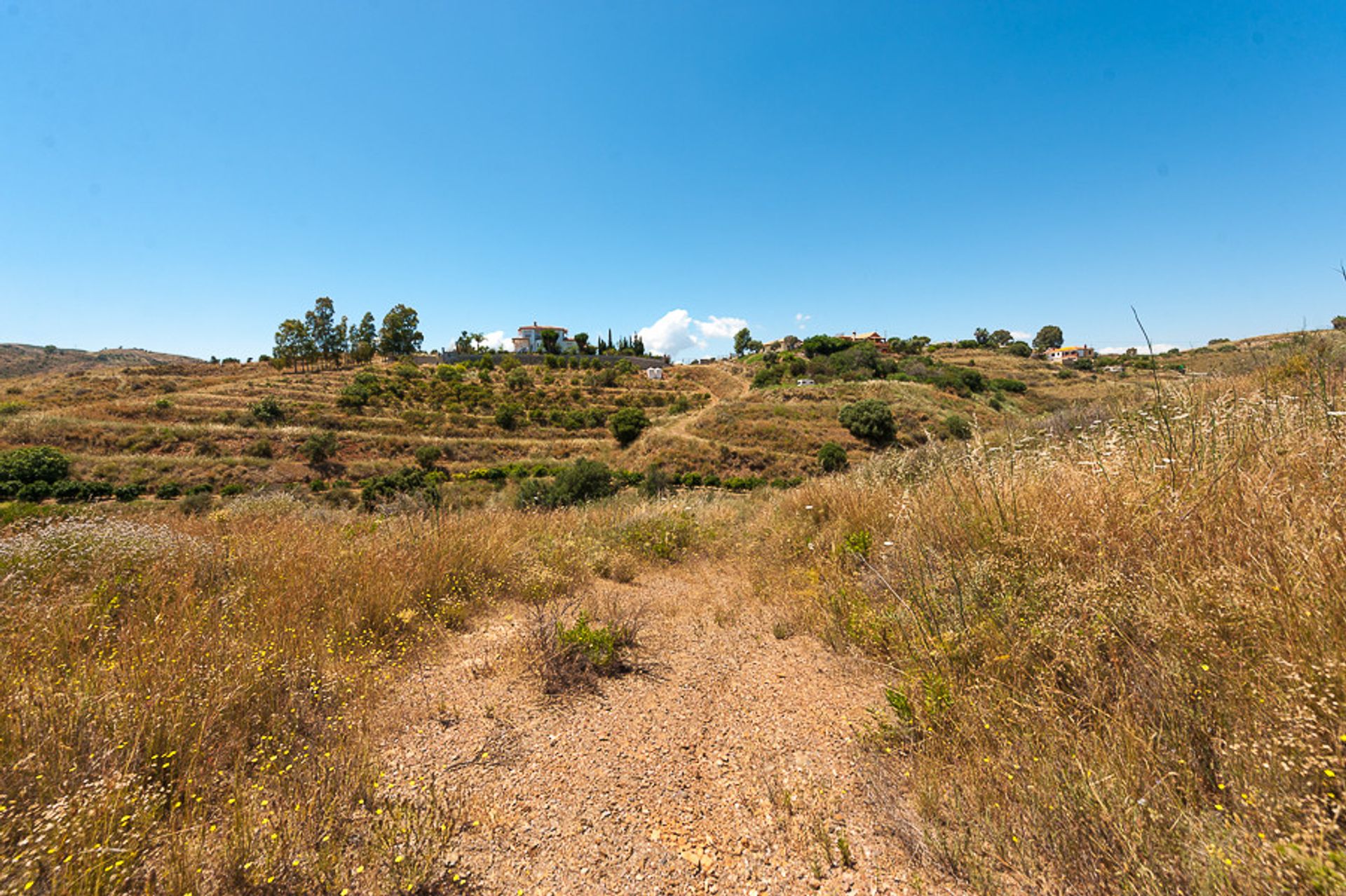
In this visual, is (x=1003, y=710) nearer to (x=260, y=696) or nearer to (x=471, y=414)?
(x=260, y=696)

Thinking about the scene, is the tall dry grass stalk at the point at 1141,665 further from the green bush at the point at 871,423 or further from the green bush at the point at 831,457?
the green bush at the point at 871,423

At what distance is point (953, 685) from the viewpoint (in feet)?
7.75

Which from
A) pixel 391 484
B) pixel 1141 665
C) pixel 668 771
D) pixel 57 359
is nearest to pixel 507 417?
pixel 391 484

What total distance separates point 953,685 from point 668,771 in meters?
1.53

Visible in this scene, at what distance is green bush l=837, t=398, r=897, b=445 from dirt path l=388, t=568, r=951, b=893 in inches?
1220

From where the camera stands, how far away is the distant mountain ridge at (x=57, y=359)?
6950cm

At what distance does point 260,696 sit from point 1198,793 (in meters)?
4.17

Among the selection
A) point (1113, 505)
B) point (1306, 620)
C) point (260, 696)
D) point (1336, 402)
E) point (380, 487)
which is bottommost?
point (380, 487)

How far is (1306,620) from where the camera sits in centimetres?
162

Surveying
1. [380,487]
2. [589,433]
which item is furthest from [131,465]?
[589,433]

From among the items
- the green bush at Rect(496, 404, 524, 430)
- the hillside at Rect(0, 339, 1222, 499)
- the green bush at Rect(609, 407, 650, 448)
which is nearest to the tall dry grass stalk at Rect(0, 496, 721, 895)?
the hillside at Rect(0, 339, 1222, 499)

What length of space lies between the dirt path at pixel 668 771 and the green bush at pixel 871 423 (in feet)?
102

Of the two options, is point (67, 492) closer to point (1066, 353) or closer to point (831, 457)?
point (831, 457)

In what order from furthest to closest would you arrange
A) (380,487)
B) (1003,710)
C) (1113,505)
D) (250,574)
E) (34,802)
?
(380,487) → (250,574) → (1113,505) → (1003,710) → (34,802)
